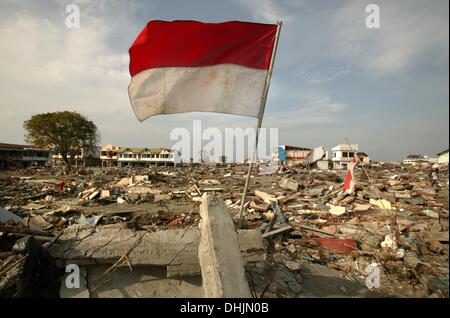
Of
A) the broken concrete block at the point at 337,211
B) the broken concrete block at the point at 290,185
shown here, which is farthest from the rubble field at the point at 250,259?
the broken concrete block at the point at 290,185

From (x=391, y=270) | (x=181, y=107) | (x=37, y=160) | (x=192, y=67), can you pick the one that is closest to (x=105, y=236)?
(x=181, y=107)

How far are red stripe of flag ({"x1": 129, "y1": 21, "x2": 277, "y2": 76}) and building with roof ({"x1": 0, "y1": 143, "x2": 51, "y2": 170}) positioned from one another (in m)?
55.7

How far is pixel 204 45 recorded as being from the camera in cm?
384

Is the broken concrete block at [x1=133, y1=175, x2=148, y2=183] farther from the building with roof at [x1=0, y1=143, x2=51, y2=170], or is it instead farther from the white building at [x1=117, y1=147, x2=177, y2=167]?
the white building at [x1=117, y1=147, x2=177, y2=167]

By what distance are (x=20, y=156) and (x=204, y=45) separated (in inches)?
2562

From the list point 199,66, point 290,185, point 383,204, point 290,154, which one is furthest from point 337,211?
point 290,154

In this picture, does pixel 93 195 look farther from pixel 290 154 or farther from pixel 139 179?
pixel 290 154

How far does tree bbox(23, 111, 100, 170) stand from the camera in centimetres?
3759

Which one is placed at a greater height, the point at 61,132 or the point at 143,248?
the point at 61,132

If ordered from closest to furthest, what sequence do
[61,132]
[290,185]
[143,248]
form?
[143,248] → [290,185] → [61,132]

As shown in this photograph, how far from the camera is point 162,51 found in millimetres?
3826
